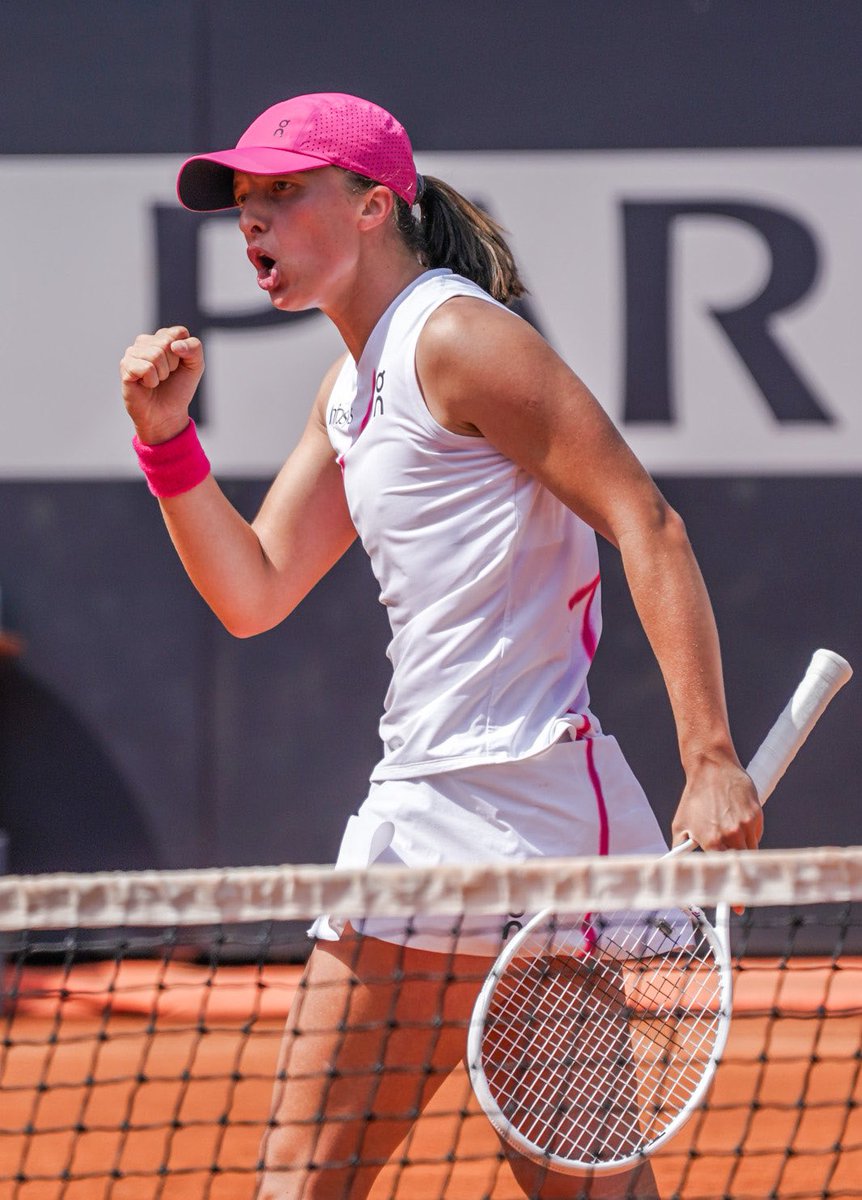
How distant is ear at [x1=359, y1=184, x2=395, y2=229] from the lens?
1.97m

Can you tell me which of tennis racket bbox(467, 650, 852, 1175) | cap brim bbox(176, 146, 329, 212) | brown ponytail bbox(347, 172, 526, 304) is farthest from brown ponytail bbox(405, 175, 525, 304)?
tennis racket bbox(467, 650, 852, 1175)

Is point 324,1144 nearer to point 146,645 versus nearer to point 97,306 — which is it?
point 146,645

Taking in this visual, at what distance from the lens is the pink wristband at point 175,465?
6.89 feet

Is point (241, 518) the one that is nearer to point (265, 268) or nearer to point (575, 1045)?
point (265, 268)

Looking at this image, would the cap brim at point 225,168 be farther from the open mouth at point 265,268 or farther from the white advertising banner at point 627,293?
the white advertising banner at point 627,293

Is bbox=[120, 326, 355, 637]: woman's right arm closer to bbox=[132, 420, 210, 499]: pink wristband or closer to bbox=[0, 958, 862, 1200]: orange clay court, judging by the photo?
bbox=[132, 420, 210, 499]: pink wristband

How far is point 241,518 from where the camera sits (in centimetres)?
214

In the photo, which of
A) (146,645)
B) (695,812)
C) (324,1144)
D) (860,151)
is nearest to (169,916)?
(324,1144)

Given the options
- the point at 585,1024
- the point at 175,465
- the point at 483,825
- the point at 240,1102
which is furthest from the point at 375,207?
the point at 240,1102

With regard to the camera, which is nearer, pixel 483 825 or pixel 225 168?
pixel 483 825

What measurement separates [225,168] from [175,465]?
0.41m

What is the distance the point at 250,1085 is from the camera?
3.62m

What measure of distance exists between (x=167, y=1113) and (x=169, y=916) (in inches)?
77.7

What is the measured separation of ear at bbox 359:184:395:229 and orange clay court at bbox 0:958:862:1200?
1.15m
